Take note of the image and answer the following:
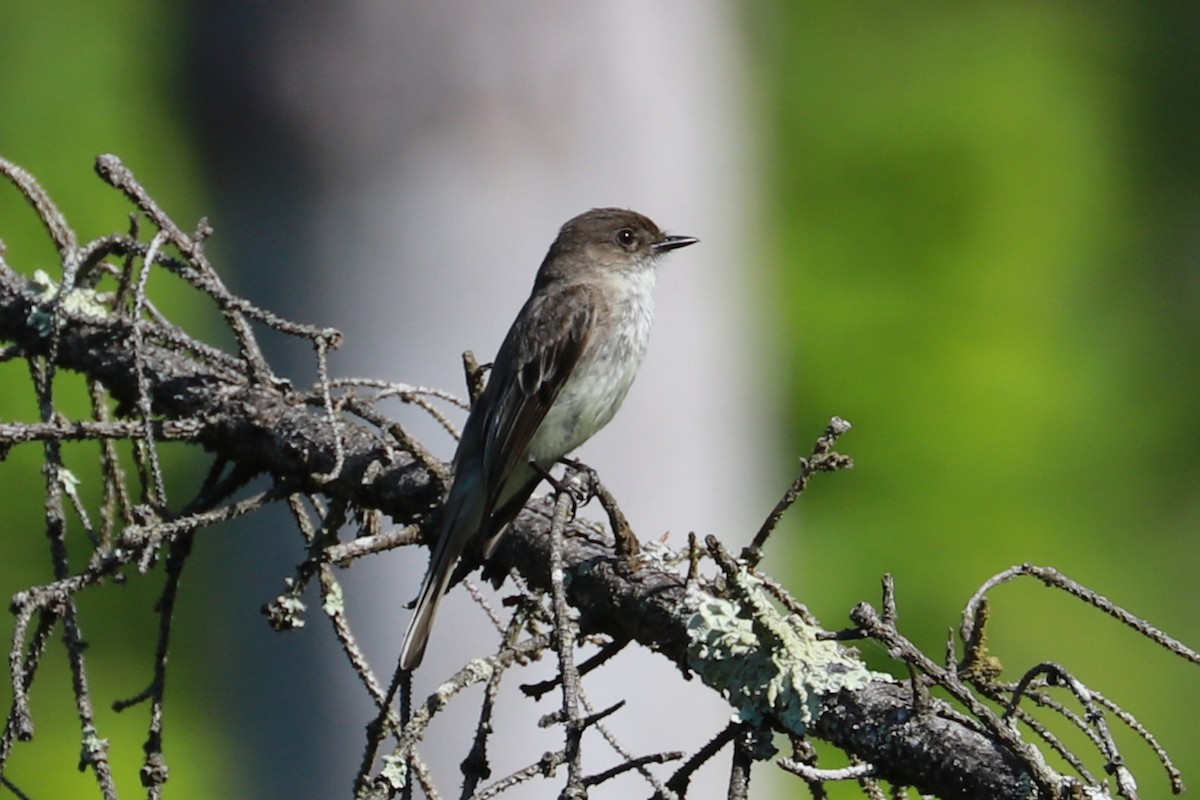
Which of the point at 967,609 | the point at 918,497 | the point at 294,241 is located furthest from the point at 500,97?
the point at 918,497

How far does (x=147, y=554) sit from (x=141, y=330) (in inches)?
16.5

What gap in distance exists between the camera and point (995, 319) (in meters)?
8.13

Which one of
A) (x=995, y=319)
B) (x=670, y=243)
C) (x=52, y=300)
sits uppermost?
(x=995, y=319)

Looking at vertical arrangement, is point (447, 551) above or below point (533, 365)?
below

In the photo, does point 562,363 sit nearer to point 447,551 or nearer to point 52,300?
point 447,551

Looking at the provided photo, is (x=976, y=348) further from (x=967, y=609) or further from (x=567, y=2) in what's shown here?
(x=967, y=609)

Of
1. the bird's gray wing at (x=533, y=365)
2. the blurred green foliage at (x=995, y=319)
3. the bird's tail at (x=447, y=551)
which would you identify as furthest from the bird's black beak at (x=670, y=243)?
the blurred green foliage at (x=995, y=319)

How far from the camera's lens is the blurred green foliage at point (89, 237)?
20.3ft

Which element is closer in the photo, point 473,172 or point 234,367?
point 234,367

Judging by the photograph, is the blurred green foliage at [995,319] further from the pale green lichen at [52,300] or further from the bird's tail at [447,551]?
the pale green lichen at [52,300]

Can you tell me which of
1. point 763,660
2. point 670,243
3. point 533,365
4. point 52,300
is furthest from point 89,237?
point 763,660

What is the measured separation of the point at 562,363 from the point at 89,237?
4.25 metres

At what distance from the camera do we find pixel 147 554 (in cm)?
209

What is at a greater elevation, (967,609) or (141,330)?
(141,330)
